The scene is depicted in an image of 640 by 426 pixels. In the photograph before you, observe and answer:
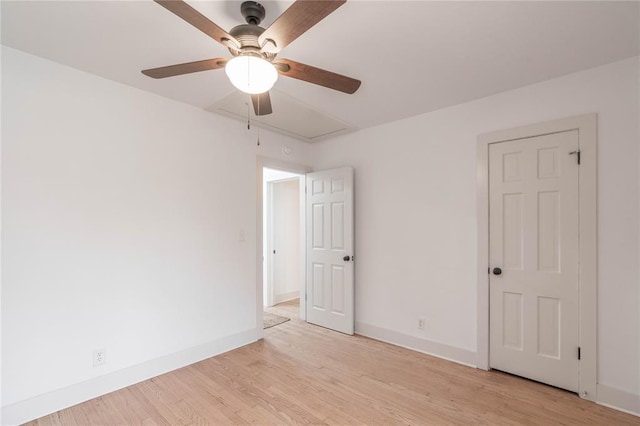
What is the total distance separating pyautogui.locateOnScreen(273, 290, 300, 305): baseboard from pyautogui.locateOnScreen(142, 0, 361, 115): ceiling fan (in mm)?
4169

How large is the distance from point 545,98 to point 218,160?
314cm

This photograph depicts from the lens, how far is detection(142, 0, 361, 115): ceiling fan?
1231 millimetres

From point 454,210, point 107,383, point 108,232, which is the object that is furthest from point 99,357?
point 454,210

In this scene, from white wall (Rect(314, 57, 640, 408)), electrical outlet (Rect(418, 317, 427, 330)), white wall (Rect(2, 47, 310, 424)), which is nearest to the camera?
white wall (Rect(2, 47, 310, 424))

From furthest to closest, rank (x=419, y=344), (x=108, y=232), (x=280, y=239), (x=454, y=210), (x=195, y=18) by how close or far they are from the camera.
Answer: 1. (x=280, y=239)
2. (x=419, y=344)
3. (x=454, y=210)
4. (x=108, y=232)
5. (x=195, y=18)

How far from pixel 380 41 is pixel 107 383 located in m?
3.32

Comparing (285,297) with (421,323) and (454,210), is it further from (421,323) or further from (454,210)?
(454,210)

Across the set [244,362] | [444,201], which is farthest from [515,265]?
[244,362]

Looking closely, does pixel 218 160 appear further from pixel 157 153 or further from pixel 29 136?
pixel 29 136

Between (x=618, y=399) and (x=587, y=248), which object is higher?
(x=587, y=248)

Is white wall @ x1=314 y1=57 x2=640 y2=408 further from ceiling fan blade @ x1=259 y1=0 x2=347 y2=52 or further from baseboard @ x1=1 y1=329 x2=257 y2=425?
ceiling fan blade @ x1=259 y1=0 x2=347 y2=52

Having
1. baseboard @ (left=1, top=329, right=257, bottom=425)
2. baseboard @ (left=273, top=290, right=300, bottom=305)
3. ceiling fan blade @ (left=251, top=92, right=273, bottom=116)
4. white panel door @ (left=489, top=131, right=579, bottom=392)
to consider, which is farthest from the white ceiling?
baseboard @ (left=273, top=290, right=300, bottom=305)

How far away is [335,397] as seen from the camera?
7.63 ft

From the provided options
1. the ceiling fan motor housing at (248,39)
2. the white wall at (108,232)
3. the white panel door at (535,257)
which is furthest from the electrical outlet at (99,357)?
the white panel door at (535,257)
